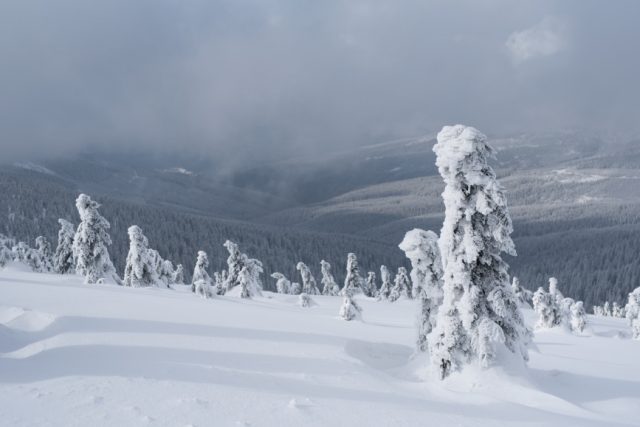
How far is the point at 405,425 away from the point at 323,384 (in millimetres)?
2517

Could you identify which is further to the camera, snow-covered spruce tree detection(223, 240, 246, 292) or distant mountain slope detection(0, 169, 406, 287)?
distant mountain slope detection(0, 169, 406, 287)

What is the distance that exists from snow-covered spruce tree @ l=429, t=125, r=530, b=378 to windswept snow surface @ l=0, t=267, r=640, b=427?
37.2 inches

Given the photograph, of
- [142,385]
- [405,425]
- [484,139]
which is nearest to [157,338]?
[142,385]

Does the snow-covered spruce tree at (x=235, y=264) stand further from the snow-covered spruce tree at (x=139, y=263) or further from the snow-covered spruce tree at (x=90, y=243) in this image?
the snow-covered spruce tree at (x=90, y=243)

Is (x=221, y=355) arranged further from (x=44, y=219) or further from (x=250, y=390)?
(x=44, y=219)

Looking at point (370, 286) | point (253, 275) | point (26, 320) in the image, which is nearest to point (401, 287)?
point (370, 286)

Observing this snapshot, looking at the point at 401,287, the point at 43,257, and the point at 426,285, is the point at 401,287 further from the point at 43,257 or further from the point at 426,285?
the point at 426,285

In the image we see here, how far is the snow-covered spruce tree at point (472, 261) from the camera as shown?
45.3 feet

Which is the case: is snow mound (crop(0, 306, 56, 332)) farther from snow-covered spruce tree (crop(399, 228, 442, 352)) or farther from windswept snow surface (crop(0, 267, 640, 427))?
snow-covered spruce tree (crop(399, 228, 442, 352))

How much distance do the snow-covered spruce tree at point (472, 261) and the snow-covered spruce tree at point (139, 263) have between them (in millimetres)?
35164

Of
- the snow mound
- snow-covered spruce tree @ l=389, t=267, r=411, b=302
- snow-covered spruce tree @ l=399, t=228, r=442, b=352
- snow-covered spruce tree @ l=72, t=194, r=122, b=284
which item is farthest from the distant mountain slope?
snow-covered spruce tree @ l=399, t=228, r=442, b=352

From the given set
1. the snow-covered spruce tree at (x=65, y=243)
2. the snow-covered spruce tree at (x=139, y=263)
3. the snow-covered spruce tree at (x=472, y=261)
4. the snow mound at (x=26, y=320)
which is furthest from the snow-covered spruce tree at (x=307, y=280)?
the snow-covered spruce tree at (x=472, y=261)

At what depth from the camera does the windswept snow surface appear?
868 centimetres

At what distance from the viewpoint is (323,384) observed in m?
11.0
